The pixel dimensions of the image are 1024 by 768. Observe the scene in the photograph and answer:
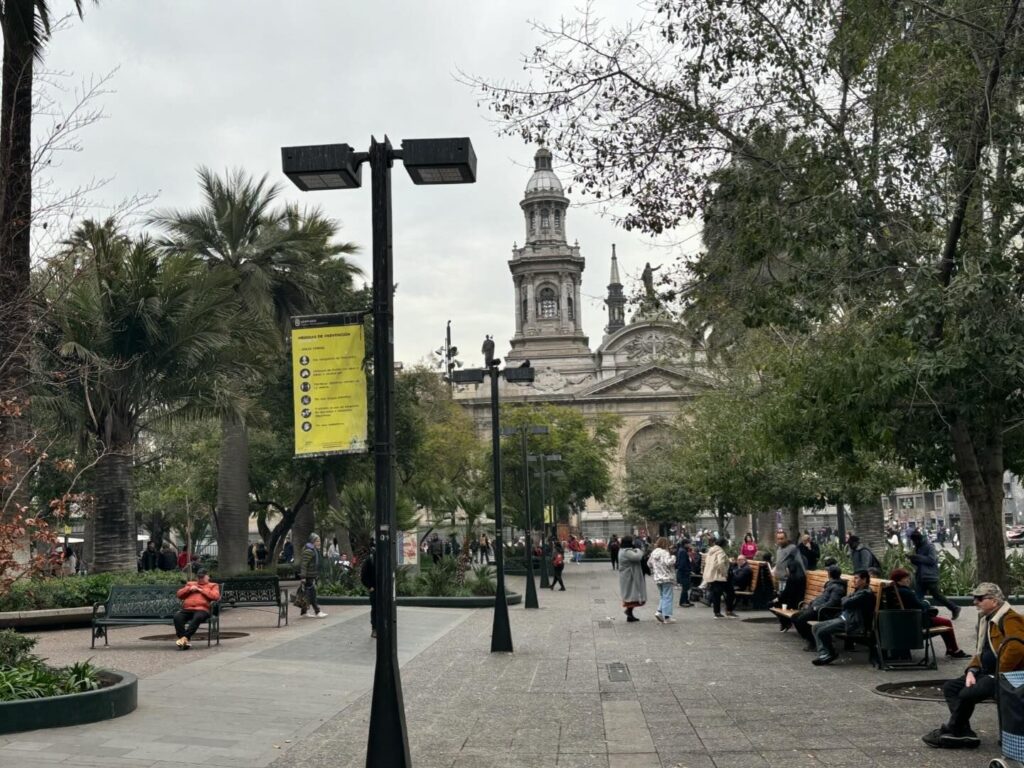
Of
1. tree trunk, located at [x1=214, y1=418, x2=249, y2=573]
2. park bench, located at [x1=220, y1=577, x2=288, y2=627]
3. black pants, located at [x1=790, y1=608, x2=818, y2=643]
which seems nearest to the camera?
black pants, located at [x1=790, y1=608, x2=818, y2=643]

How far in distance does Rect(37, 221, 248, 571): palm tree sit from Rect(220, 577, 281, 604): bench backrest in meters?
2.90

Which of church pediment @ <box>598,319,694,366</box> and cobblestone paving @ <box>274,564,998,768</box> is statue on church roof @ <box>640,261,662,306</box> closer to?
cobblestone paving @ <box>274,564,998,768</box>

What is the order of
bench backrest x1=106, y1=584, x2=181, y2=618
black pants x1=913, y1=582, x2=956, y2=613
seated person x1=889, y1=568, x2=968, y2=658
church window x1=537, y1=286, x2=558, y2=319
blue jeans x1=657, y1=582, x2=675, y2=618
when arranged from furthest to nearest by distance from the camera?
church window x1=537, y1=286, x2=558, y2=319 → blue jeans x1=657, y1=582, x2=675, y2=618 → black pants x1=913, y1=582, x2=956, y2=613 → bench backrest x1=106, y1=584, x2=181, y2=618 → seated person x1=889, y1=568, x2=968, y2=658

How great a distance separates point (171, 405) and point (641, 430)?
235ft

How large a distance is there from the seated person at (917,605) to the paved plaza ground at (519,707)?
353mm

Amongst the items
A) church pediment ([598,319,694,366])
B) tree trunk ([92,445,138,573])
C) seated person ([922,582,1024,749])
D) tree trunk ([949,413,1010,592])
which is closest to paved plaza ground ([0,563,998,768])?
seated person ([922,582,1024,749])

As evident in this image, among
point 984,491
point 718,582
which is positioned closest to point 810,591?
point 718,582

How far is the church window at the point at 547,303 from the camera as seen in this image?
95.0m

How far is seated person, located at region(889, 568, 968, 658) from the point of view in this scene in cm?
1214

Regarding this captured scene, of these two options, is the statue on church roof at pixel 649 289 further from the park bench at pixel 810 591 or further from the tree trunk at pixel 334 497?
the tree trunk at pixel 334 497

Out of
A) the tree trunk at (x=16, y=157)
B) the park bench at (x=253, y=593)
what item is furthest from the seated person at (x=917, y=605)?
the tree trunk at (x=16, y=157)

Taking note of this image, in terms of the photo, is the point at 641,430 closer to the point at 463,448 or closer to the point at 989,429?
the point at 463,448

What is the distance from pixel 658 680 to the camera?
1176cm

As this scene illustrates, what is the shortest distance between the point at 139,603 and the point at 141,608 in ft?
0.25
